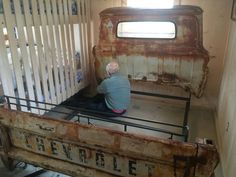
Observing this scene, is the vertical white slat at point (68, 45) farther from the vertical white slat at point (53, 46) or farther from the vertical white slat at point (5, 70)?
the vertical white slat at point (5, 70)

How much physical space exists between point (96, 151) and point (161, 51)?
6.63 ft

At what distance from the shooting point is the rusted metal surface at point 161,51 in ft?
9.12

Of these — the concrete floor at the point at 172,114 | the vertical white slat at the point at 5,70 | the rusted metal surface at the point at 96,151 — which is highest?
the vertical white slat at the point at 5,70

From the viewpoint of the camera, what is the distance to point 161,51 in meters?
2.99

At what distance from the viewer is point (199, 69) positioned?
9.42ft

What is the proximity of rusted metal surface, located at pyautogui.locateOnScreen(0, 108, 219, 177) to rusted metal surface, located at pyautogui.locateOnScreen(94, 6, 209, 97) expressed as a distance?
1946 mm

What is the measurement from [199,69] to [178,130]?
0.91m

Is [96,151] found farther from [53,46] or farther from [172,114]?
[172,114]

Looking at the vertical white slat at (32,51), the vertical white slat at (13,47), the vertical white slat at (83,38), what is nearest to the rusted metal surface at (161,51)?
the vertical white slat at (83,38)

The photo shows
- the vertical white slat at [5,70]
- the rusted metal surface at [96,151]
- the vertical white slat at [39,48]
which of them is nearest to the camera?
the rusted metal surface at [96,151]

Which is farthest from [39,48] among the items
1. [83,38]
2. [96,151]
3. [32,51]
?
[96,151]

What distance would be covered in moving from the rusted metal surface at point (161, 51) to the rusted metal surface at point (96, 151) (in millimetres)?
1946

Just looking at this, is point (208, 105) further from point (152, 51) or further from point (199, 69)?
point (152, 51)

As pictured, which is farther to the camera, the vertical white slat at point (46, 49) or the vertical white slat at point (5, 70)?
the vertical white slat at point (46, 49)
